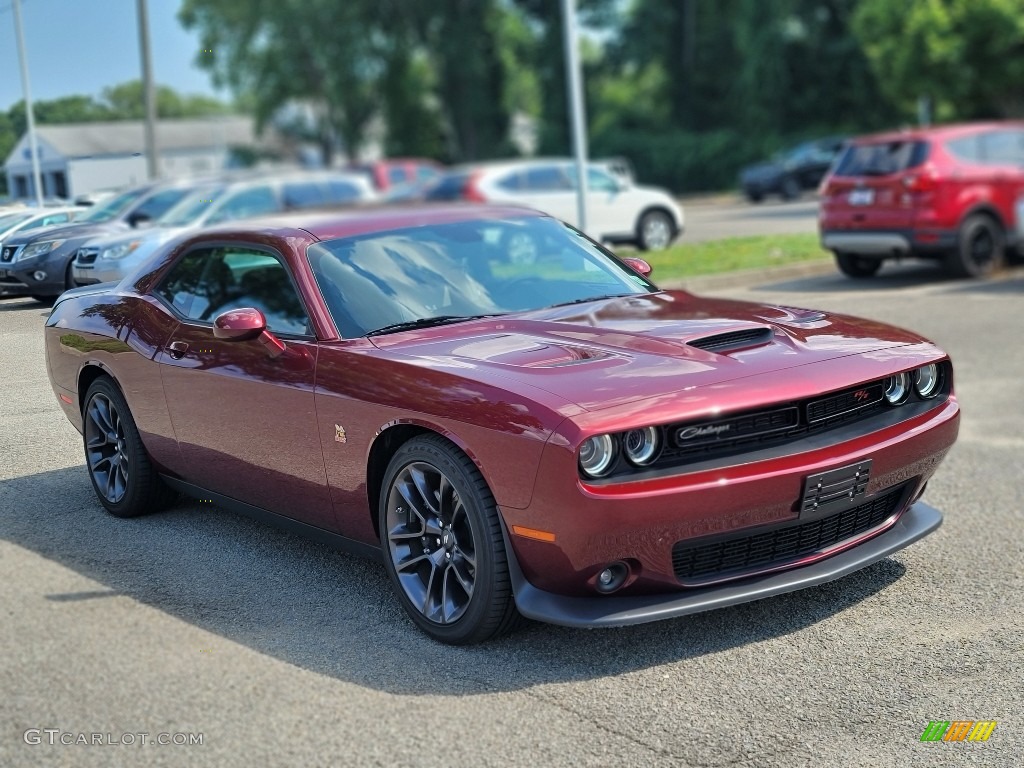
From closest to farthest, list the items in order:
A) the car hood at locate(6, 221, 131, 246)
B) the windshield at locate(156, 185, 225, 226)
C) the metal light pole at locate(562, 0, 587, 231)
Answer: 1. the car hood at locate(6, 221, 131, 246)
2. the windshield at locate(156, 185, 225, 226)
3. the metal light pole at locate(562, 0, 587, 231)

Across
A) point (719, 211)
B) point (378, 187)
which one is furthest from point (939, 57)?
point (378, 187)

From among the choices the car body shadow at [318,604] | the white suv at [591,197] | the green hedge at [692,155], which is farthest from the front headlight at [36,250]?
the green hedge at [692,155]

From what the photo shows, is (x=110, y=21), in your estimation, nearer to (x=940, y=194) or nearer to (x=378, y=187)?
(x=940, y=194)

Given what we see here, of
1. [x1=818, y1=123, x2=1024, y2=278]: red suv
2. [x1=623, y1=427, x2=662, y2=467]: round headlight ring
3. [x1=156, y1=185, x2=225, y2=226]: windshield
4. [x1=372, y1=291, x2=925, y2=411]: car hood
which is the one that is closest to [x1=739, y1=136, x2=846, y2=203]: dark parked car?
[x1=818, y1=123, x2=1024, y2=278]: red suv

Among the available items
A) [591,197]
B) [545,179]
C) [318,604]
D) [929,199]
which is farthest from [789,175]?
[318,604]

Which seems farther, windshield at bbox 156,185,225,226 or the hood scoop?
windshield at bbox 156,185,225,226

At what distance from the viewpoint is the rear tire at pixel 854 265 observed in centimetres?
1487

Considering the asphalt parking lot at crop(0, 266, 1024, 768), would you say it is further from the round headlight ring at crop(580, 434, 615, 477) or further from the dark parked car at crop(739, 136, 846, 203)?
the dark parked car at crop(739, 136, 846, 203)

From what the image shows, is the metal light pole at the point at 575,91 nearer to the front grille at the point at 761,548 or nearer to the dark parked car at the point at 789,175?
the front grille at the point at 761,548

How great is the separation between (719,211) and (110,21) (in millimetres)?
27278

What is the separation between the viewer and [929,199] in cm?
1397

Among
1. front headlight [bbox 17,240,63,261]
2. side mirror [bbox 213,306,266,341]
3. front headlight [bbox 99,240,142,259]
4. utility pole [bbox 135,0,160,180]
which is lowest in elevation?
side mirror [bbox 213,306,266,341]

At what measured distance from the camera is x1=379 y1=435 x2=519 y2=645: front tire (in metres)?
4.09

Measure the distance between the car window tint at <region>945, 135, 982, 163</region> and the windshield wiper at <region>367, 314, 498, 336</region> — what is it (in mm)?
10871
